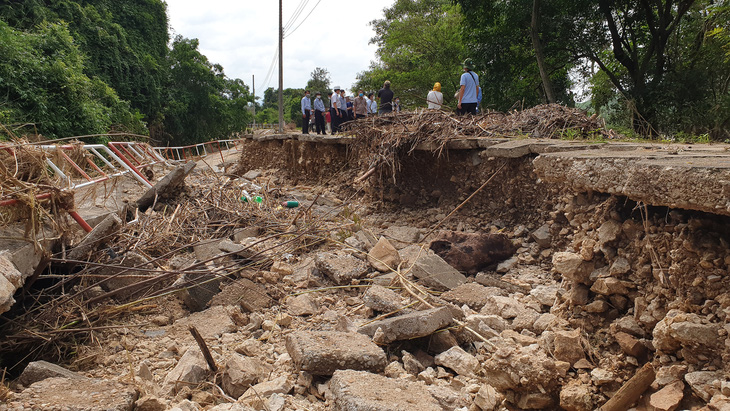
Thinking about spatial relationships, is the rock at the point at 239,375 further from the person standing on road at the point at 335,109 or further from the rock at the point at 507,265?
the person standing on road at the point at 335,109

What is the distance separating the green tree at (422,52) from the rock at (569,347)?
18.8 metres

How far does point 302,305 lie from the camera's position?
4.06 m

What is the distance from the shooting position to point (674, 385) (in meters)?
1.91

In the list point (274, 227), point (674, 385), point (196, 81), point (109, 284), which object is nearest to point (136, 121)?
point (196, 81)

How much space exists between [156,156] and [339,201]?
166 inches

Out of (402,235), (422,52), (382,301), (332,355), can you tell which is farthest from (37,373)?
(422,52)

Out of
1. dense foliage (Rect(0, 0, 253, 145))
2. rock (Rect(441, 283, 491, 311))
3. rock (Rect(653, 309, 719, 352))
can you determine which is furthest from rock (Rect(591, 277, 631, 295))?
dense foliage (Rect(0, 0, 253, 145))

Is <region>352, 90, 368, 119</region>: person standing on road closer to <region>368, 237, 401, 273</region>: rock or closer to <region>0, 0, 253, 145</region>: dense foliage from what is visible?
<region>0, 0, 253, 145</region>: dense foliage

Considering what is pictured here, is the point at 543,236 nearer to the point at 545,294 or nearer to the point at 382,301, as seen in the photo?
the point at 545,294

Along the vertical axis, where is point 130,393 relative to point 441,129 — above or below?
below

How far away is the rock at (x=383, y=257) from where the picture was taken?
15.1ft

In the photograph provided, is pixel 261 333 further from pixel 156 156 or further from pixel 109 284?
pixel 156 156

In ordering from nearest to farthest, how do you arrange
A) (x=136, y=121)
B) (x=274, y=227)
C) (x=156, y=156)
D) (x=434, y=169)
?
1. (x=274, y=227)
2. (x=434, y=169)
3. (x=156, y=156)
4. (x=136, y=121)

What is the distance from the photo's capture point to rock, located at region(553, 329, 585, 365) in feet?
7.82
